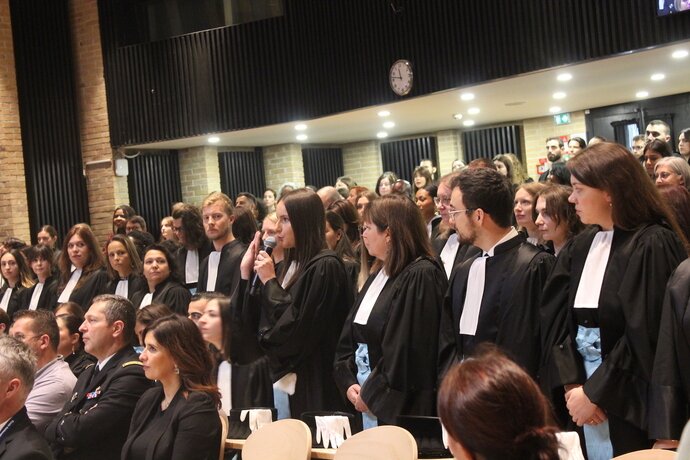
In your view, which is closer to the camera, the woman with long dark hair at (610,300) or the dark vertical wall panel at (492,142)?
the woman with long dark hair at (610,300)

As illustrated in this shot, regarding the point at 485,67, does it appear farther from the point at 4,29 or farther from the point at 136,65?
the point at 4,29

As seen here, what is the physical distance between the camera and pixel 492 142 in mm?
13375

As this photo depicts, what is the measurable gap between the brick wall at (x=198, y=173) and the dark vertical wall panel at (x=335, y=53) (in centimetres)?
117

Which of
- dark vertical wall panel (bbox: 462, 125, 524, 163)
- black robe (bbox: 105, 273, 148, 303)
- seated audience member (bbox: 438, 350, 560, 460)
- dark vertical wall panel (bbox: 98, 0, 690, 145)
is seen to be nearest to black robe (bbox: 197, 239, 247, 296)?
black robe (bbox: 105, 273, 148, 303)

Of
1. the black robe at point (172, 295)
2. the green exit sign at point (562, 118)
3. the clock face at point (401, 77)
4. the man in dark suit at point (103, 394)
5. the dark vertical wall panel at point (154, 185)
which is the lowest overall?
the man in dark suit at point (103, 394)

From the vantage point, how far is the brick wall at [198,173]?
Answer: 12773 millimetres

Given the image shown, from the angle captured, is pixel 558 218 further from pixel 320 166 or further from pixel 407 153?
pixel 320 166

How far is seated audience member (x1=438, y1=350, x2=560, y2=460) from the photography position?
1662mm

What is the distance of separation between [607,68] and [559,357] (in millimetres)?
5936

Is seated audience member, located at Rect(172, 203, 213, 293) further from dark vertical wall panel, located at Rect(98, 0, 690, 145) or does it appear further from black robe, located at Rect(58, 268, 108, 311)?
dark vertical wall panel, located at Rect(98, 0, 690, 145)

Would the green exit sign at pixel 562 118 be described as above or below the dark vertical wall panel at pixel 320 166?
above

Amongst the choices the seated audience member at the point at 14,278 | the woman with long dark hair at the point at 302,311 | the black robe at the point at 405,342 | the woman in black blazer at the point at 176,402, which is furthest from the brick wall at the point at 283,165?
the woman in black blazer at the point at 176,402

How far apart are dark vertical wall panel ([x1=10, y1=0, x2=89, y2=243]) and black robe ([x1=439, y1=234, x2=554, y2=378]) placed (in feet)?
31.5

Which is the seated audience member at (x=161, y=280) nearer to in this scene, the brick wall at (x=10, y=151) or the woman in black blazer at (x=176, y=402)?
A: the woman in black blazer at (x=176, y=402)
